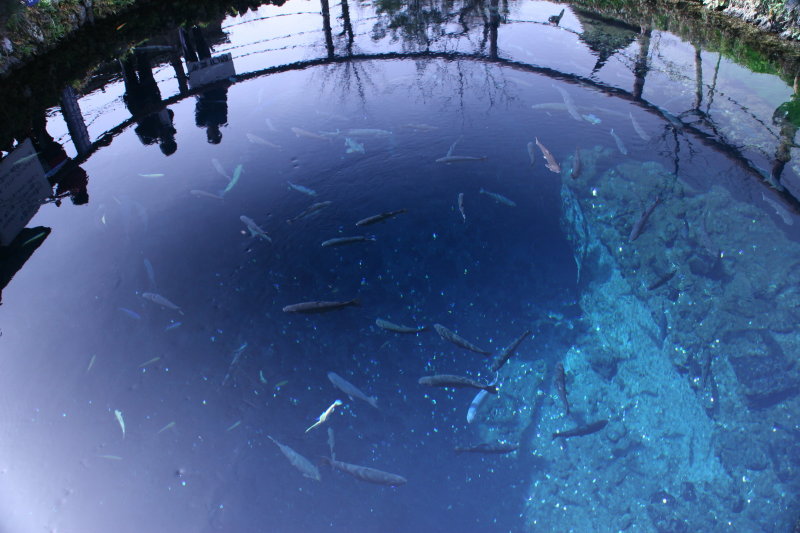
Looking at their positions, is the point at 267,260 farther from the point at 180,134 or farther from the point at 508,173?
the point at 180,134

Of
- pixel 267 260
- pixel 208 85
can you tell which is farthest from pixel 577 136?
pixel 208 85

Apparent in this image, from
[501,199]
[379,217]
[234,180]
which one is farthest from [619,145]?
[234,180]

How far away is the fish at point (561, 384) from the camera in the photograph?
394cm

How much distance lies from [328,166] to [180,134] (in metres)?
2.79

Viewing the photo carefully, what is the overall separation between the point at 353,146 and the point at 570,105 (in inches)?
129

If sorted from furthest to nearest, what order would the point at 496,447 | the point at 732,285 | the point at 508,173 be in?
the point at 508,173, the point at 732,285, the point at 496,447

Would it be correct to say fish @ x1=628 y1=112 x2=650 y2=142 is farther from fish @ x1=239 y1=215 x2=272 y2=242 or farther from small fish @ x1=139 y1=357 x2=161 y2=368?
small fish @ x1=139 y1=357 x2=161 y2=368

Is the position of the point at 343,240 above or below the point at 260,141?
below

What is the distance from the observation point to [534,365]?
416 cm

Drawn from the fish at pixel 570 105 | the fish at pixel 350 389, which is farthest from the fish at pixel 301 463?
the fish at pixel 570 105

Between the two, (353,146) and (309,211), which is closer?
(309,211)

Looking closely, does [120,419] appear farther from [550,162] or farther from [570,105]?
[570,105]

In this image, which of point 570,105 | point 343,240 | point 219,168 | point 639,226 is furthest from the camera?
point 570,105

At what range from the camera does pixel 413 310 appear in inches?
175
